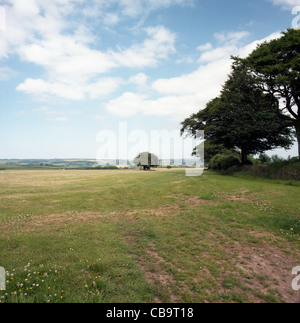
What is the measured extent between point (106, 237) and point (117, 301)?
4263 mm

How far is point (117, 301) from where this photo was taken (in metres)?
4.70

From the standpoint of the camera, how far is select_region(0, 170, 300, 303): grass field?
5047mm

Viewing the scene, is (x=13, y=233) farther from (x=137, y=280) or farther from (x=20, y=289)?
(x=137, y=280)

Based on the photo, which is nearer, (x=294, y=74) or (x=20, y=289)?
(x=20, y=289)

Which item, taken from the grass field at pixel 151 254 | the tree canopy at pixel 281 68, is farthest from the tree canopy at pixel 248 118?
the grass field at pixel 151 254

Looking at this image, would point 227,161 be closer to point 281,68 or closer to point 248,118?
point 248,118

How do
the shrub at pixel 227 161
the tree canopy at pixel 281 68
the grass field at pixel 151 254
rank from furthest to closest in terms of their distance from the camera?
the shrub at pixel 227 161
the tree canopy at pixel 281 68
the grass field at pixel 151 254

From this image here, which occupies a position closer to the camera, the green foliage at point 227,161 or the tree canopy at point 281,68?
the tree canopy at point 281,68

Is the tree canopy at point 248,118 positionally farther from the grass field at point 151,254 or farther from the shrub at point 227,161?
the grass field at point 151,254

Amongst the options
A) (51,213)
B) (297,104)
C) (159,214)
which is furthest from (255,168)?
(51,213)

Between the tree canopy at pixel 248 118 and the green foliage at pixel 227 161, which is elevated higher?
the tree canopy at pixel 248 118

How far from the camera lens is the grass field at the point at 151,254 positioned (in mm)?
5047

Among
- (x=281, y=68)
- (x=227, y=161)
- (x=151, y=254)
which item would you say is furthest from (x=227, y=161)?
(x=151, y=254)

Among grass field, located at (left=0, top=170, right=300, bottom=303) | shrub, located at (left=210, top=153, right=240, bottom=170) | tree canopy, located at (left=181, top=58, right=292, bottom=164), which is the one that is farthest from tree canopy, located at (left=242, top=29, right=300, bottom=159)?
grass field, located at (left=0, top=170, right=300, bottom=303)
